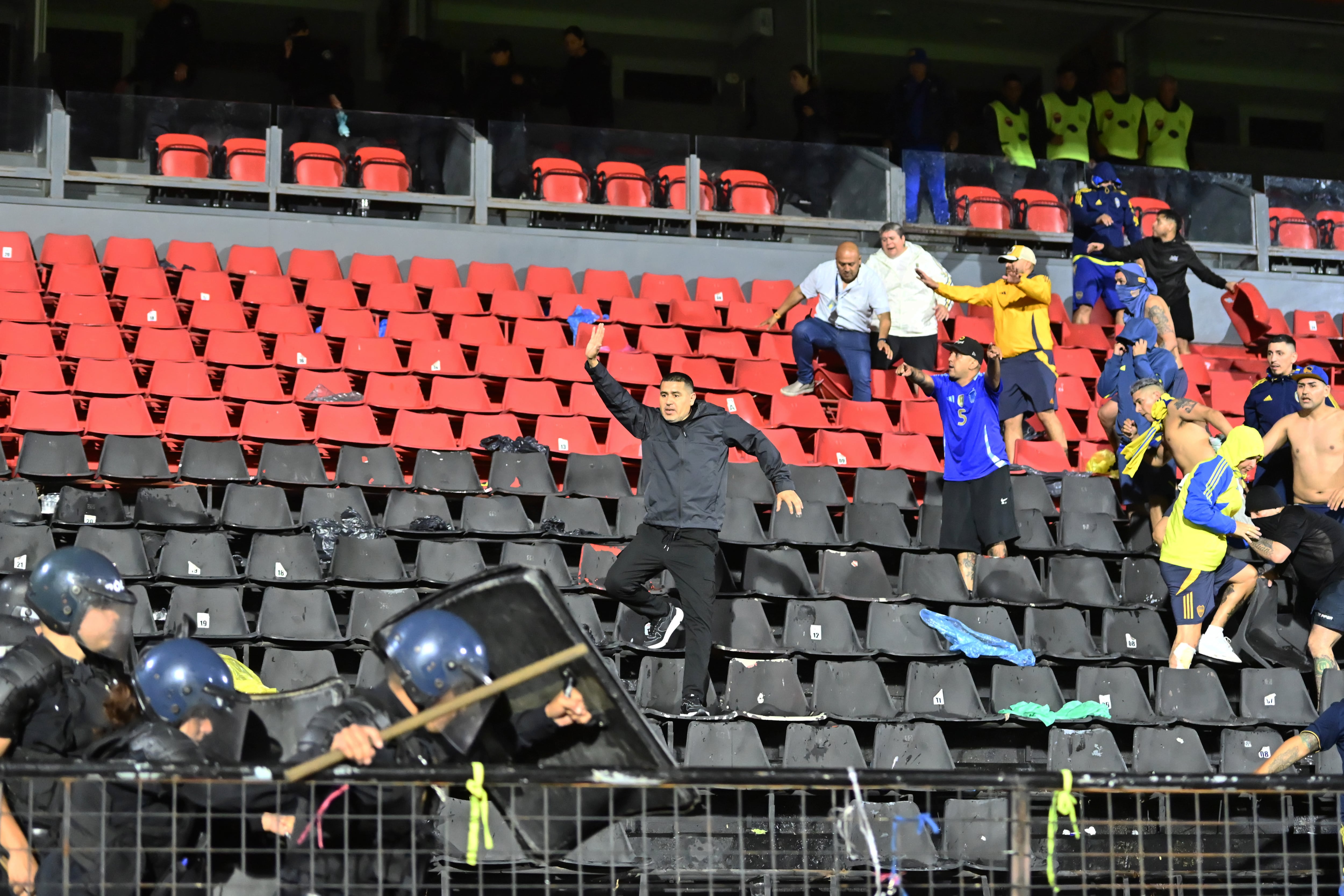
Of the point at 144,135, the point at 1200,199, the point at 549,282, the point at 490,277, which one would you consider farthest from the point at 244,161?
the point at 1200,199

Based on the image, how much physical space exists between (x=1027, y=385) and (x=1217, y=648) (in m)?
2.55

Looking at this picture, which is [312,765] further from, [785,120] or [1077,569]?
[785,120]

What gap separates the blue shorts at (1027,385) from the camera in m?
10.0

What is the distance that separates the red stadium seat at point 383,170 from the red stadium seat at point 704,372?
129 inches

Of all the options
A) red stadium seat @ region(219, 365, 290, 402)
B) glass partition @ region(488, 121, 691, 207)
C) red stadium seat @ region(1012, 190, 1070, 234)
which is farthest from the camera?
red stadium seat @ region(1012, 190, 1070, 234)

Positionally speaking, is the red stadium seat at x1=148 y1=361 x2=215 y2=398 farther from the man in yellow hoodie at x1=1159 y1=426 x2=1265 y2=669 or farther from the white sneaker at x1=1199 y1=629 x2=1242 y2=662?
the white sneaker at x1=1199 y1=629 x2=1242 y2=662

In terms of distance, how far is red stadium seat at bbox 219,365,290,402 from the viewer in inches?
360

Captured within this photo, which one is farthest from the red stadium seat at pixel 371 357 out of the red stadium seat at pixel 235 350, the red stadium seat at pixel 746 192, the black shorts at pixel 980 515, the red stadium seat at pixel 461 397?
the red stadium seat at pixel 746 192

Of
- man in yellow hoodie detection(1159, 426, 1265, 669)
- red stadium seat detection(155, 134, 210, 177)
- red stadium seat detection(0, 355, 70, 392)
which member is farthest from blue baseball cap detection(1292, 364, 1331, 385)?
red stadium seat detection(155, 134, 210, 177)

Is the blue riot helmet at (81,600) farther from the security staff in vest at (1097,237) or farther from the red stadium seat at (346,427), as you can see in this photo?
the security staff in vest at (1097,237)

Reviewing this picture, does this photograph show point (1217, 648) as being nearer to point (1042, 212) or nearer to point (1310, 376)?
point (1310, 376)

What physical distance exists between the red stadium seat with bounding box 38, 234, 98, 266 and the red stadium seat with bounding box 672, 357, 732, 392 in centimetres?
427

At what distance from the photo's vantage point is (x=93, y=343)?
372 inches

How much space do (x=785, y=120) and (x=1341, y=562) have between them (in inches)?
428
